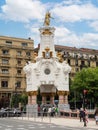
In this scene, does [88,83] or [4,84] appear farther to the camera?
[4,84]

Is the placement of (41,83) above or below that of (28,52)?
below

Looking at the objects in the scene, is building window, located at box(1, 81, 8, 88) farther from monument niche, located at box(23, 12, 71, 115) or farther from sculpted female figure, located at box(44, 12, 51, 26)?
sculpted female figure, located at box(44, 12, 51, 26)

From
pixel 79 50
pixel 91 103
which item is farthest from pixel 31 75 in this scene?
pixel 79 50

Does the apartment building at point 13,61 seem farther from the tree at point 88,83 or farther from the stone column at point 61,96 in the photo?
the stone column at point 61,96

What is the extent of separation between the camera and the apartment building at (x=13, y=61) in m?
87.6

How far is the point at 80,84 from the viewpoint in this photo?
73562 millimetres

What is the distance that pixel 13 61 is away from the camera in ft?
296

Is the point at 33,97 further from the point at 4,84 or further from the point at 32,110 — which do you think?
the point at 4,84

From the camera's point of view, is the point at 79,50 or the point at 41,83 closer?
the point at 41,83

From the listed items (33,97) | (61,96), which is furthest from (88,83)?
(33,97)

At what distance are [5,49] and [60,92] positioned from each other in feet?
121

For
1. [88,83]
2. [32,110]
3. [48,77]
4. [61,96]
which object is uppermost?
[88,83]

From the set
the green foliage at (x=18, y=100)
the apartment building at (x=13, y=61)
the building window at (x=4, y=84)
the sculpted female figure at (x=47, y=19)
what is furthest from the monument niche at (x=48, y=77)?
the building window at (x=4, y=84)

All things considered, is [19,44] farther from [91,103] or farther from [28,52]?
[91,103]
